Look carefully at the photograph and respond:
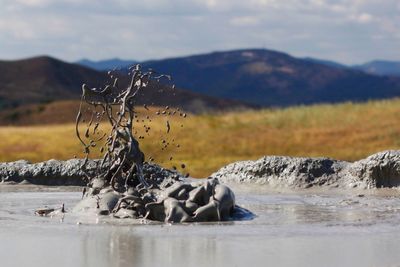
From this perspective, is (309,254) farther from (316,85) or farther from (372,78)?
(372,78)

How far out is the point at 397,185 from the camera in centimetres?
1794

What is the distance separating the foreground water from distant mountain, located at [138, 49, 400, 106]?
92.1 meters

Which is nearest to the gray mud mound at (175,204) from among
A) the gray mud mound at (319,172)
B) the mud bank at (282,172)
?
the mud bank at (282,172)

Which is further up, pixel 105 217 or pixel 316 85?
pixel 316 85

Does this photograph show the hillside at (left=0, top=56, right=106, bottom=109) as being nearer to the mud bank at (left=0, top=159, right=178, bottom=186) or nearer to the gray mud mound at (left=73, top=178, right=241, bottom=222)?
the mud bank at (left=0, top=159, right=178, bottom=186)

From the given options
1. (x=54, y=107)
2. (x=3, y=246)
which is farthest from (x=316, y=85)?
(x=3, y=246)

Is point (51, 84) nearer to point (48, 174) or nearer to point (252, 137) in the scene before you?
point (252, 137)

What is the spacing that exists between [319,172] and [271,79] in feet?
334

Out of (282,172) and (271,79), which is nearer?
(282,172)

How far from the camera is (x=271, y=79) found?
120 meters

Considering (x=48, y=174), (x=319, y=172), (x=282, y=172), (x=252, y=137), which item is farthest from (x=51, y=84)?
(x=319, y=172)

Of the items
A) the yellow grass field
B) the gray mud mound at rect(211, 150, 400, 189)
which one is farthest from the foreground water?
the yellow grass field

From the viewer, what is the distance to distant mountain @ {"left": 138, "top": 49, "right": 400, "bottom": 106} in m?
113

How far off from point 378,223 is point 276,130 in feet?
59.5
